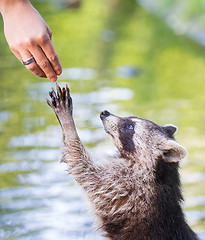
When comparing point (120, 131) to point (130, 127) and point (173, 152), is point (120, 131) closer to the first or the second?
point (130, 127)

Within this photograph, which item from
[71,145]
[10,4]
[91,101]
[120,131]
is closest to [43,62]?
[10,4]

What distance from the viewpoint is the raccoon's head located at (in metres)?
4.44

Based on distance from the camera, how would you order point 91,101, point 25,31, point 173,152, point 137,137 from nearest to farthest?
point 25,31, point 173,152, point 137,137, point 91,101

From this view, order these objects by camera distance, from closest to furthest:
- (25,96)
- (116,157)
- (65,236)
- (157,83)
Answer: (116,157)
(65,236)
(25,96)
(157,83)

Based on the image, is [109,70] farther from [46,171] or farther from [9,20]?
[9,20]

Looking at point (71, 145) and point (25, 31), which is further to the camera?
point (71, 145)

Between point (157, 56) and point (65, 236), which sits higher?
point (157, 56)

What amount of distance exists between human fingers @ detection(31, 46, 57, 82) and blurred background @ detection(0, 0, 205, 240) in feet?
5.36

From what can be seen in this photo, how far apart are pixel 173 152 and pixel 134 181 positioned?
0.42 metres

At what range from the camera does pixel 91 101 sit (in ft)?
28.5

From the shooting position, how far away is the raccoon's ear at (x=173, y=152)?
14.0 feet

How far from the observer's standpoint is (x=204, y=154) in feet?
23.2

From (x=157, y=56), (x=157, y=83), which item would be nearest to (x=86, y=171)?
(x=157, y=83)

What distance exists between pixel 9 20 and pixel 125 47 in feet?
32.6
